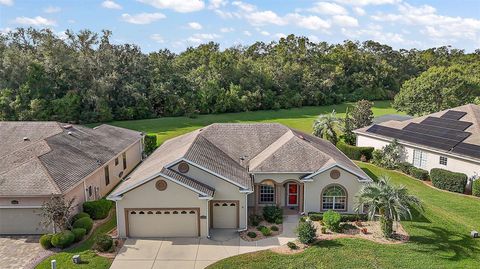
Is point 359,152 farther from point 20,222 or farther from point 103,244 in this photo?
point 20,222

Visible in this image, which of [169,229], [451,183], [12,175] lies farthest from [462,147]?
[12,175]

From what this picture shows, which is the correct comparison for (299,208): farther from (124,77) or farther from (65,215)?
(124,77)

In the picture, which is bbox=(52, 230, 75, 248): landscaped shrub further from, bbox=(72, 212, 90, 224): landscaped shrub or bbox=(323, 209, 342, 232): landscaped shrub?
bbox=(323, 209, 342, 232): landscaped shrub

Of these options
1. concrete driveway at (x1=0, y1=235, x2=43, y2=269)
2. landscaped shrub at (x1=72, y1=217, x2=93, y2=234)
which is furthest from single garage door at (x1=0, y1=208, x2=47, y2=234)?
landscaped shrub at (x1=72, y1=217, x2=93, y2=234)

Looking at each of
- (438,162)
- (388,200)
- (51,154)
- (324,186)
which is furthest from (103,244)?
(438,162)

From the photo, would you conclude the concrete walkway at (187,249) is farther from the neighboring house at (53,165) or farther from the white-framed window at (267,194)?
the neighboring house at (53,165)
